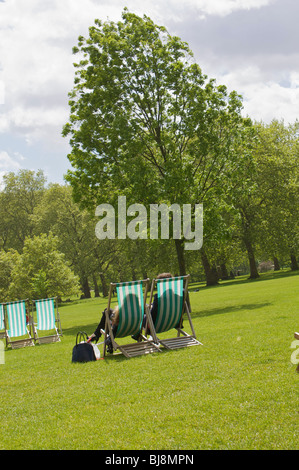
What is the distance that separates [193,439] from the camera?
400 centimetres

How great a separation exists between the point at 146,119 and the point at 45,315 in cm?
1024

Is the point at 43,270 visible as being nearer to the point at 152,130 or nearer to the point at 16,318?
the point at 152,130

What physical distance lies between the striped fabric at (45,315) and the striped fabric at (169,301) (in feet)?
18.0

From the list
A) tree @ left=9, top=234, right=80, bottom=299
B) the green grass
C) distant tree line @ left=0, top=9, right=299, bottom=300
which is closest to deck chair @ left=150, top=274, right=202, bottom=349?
the green grass

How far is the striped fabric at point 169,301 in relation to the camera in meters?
9.05

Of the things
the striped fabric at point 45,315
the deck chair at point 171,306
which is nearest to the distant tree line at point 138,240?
the striped fabric at point 45,315

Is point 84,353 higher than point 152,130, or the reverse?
point 152,130

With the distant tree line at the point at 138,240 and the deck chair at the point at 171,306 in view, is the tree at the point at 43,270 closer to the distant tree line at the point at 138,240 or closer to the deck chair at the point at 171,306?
the distant tree line at the point at 138,240

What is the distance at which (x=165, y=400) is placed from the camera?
5301 mm

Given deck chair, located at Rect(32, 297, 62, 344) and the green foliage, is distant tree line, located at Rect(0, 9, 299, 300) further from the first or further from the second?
deck chair, located at Rect(32, 297, 62, 344)

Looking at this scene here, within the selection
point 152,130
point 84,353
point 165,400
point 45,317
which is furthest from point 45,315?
point 152,130

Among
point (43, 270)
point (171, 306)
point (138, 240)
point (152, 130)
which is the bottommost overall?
point (43, 270)

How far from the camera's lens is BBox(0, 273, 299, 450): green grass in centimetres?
412

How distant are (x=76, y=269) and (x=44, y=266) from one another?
913 cm
